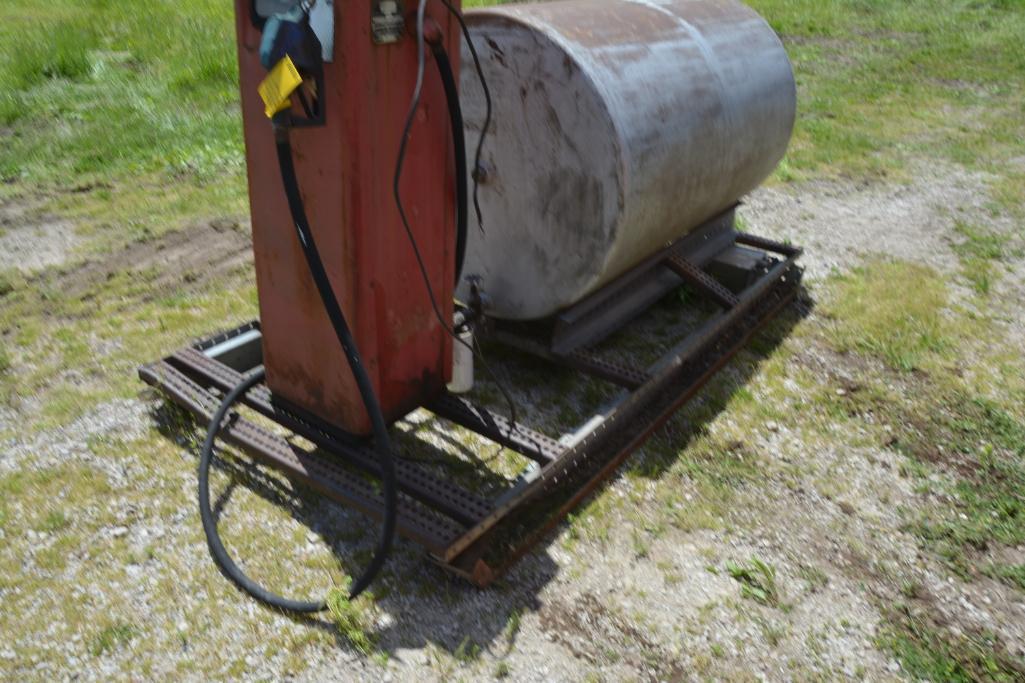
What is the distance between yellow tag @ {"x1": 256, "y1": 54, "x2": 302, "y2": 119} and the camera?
8.29ft

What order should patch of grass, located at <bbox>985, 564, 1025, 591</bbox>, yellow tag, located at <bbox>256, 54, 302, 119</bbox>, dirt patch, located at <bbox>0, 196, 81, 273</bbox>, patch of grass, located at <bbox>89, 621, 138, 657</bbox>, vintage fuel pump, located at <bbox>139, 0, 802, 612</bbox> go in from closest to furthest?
yellow tag, located at <bbox>256, 54, 302, 119</bbox> → patch of grass, located at <bbox>89, 621, 138, 657</bbox> → vintage fuel pump, located at <bbox>139, 0, 802, 612</bbox> → patch of grass, located at <bbox>985, 564, 1025, 591</bbox> → dirt patch, located at <bbox>0, 196, 81, 273</bbox>

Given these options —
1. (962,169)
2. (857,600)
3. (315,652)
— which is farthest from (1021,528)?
(962,169)

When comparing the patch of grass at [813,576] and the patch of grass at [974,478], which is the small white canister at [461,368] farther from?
the patch of grass at [974,478]

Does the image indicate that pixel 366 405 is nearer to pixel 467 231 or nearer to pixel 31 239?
pixel 467 231

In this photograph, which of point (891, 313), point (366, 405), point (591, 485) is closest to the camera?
point (366, 405)

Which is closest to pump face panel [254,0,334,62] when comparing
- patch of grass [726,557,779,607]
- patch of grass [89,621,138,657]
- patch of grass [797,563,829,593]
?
patch of grass [89,621,138,657]

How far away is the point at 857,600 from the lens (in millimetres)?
3078

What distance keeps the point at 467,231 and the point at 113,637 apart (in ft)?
6.47

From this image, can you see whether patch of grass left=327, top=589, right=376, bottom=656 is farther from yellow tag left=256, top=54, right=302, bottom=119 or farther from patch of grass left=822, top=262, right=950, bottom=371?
patch of grass left=822, top=262, right=950, bottom=371

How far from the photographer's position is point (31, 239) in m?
5.33

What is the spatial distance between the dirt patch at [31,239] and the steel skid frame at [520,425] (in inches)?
73.1

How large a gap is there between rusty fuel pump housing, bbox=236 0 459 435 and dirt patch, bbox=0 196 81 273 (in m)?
2.47

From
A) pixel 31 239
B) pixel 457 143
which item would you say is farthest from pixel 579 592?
pixel 31 239

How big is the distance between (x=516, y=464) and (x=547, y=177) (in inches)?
48.7
